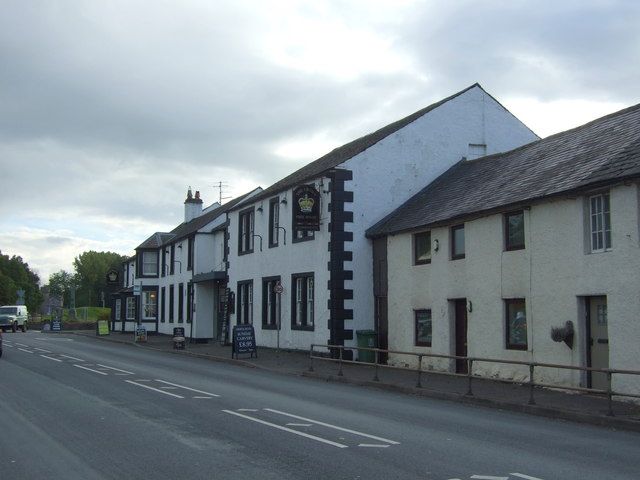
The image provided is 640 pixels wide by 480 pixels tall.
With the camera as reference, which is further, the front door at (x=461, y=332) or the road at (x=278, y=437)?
the front door at (x=461, y=332)

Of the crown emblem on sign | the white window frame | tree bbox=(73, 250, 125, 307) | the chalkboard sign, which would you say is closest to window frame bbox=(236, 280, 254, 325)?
the chalkboard sign

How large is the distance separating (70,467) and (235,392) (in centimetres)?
771

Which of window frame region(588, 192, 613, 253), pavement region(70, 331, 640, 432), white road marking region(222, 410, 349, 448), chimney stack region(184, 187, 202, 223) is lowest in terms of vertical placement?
pavement region(70, 331, 640, 432)

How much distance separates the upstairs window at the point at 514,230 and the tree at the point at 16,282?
91.0 m

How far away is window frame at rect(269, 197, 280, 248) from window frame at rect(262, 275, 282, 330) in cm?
150

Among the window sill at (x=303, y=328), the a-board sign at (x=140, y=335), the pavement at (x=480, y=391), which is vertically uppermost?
the window sill at (x=303, y=328)

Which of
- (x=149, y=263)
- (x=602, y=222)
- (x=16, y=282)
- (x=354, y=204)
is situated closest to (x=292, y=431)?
(x=602, y=222)

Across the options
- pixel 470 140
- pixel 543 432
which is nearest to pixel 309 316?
pixel 470 140

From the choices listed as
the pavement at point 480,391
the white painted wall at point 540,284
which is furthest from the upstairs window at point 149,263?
the white painted wall at point 540,284

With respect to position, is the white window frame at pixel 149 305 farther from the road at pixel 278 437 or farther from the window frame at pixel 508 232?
the window frame at pixel 508 232

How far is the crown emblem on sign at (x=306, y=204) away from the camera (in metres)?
25.6

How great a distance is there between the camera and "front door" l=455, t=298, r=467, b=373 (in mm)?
20359

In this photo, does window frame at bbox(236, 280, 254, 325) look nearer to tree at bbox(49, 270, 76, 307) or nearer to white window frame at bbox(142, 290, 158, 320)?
white window frame at bbox(142, 290, 158, 320)

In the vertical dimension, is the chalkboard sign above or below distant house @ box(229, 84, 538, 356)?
below
